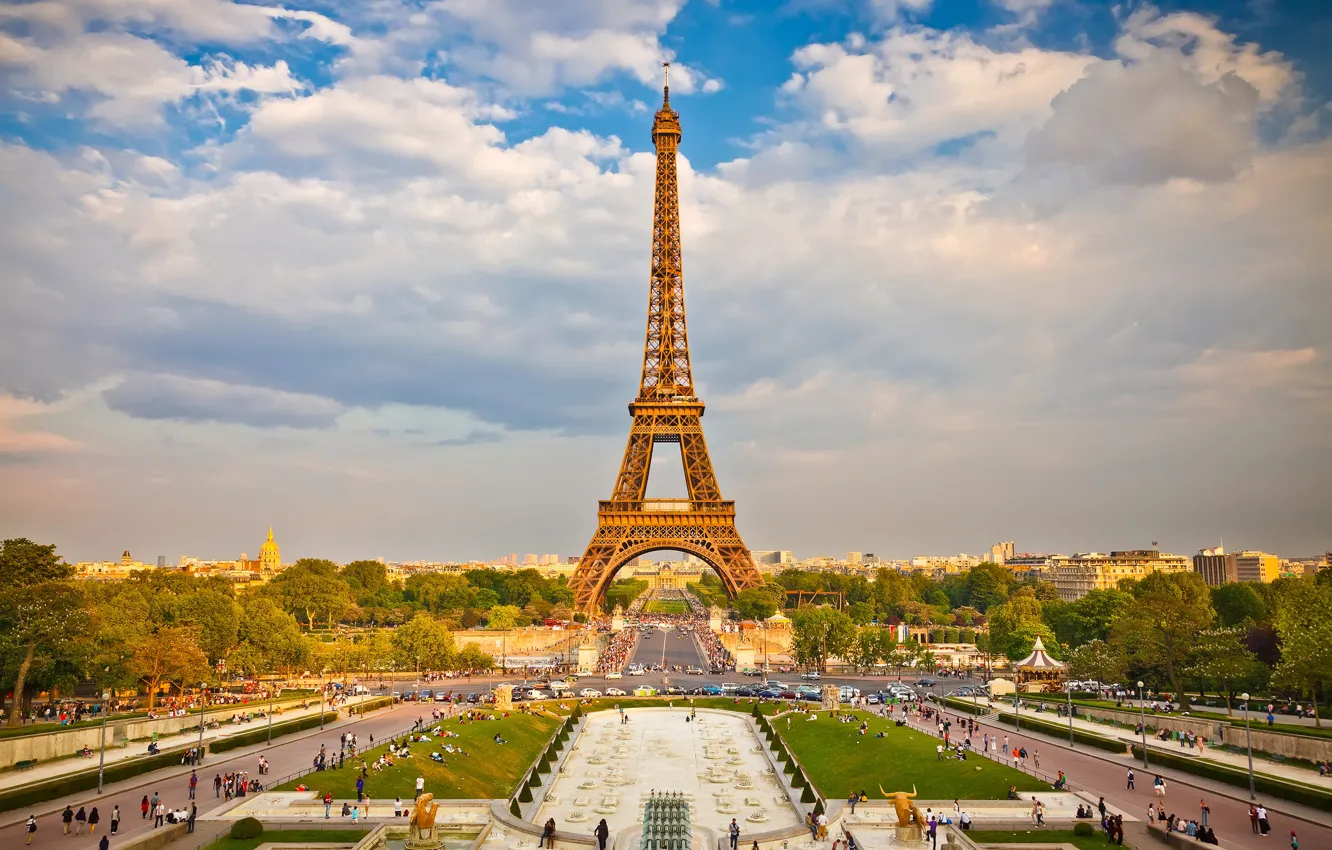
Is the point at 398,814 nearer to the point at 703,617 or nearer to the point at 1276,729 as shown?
the point at 1276,729

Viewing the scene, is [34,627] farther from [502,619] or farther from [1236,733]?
[502,619]

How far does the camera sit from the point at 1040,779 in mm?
40000

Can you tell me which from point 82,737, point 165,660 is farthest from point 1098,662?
point 82,737

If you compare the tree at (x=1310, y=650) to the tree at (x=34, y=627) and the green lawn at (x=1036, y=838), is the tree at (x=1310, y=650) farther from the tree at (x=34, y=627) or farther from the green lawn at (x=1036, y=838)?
the tree at (x=34, y=627)

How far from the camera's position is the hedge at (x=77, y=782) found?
33.8m

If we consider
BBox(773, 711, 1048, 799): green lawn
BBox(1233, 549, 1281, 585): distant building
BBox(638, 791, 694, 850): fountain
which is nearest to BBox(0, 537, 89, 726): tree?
BBox(638, 791, 694, 850): fountain

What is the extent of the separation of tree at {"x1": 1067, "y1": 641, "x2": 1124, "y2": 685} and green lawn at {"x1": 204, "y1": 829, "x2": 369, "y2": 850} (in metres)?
49.1

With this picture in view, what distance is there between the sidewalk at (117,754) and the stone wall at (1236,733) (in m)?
47.6

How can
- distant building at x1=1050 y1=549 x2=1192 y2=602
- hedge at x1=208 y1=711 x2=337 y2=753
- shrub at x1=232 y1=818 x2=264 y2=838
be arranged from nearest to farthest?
shrub at x1=232 y1=818 x2=264 y2=838 → hedge at x1=208 y1=711 x2=337 y2=753 → distant building at x1=1050 y1=549 x2=1192 y2=602

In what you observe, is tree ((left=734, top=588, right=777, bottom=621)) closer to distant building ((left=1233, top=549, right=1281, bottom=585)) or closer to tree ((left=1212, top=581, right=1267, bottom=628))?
tree ((left=1212, top=581, right=1267, bottom=628))

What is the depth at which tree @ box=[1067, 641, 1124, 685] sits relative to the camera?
62250 millimetres

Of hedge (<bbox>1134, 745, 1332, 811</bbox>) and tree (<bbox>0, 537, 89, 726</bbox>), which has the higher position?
tree (<bbox>0, 537, 89, 726</bbox>)

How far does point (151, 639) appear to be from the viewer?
2270 inches

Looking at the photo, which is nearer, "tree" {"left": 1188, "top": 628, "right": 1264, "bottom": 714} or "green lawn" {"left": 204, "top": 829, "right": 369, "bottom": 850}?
"green lawn" {"left": 204, "top": 829, "right": 369, "bottom": 850}
